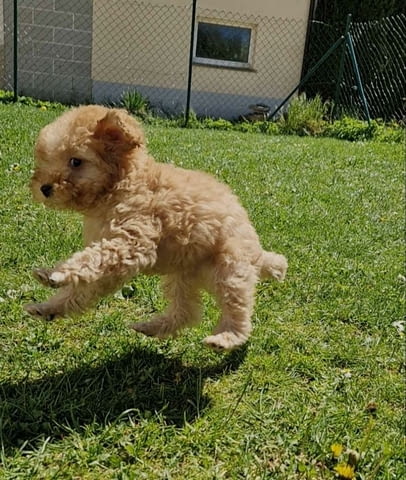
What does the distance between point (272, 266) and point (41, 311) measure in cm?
146

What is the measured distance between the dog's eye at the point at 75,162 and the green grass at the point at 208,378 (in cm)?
111

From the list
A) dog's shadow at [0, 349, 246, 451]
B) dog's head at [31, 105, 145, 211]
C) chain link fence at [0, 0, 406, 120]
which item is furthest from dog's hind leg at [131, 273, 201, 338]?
chain link fence at [0, 0, 406, 120]

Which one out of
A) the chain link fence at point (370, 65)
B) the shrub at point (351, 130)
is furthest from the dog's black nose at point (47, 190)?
the chain link fence at point (370, 65)

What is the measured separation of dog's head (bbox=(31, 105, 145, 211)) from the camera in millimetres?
2789

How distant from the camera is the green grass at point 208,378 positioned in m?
2.62

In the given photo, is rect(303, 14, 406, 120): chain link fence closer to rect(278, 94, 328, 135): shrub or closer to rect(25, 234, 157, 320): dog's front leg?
rect(278, 94, 328, 135): shrub

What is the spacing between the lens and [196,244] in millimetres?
2982

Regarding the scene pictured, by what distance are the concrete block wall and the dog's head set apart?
12.1 metres

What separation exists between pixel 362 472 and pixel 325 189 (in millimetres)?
5024

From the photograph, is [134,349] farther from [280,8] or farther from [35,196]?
[280,8]

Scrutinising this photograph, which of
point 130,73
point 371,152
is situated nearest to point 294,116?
point 371,152

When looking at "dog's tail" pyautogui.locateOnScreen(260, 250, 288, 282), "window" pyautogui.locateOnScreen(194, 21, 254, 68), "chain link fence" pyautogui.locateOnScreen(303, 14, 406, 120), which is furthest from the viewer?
"window" pyautogui.locateOnScreen(194, 21, 254, 68)

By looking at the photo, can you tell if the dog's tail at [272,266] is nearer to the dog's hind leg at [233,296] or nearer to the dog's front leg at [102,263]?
the dog's hind leg at [233,296]

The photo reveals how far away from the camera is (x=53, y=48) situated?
14211 millimetres
